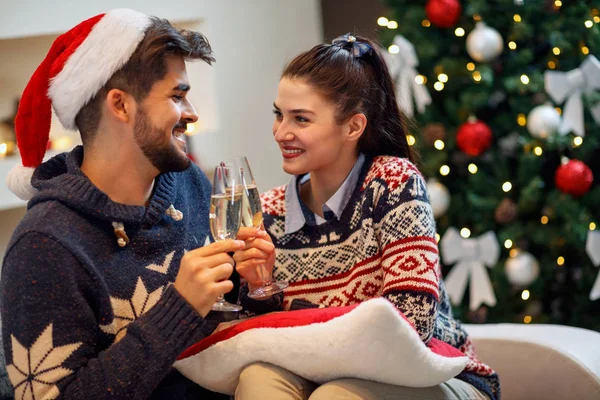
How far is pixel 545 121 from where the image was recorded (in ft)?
9.75

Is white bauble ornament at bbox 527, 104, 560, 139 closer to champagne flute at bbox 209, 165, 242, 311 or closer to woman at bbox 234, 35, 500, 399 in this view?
woman at bbox 234, 35, 500, 399

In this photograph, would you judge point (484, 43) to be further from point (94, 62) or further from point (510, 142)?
point (94, 62)

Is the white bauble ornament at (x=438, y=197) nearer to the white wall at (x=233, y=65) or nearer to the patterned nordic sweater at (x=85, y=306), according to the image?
the white wall at (x=233, y=65)

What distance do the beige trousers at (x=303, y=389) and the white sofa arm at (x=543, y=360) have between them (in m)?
0.47

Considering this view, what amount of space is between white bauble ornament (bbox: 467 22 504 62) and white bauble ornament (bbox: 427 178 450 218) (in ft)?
1.78

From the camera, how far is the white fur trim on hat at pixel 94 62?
1.71 meters

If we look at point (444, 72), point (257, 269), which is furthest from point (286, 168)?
point (444, 72)

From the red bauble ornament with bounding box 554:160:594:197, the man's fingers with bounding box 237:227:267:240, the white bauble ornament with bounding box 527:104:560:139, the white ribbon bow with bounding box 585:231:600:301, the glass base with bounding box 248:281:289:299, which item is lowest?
the white ribbon bow with bounding box 585:231:600:301

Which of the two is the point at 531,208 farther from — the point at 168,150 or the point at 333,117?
the point at 168,150

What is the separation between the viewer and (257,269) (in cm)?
175

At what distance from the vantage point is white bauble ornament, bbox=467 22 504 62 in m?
3.04

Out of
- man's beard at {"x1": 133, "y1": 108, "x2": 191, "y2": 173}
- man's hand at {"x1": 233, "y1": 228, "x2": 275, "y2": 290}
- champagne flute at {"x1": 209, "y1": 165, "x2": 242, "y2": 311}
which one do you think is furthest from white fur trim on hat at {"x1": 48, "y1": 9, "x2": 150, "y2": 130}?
man's hand at {"x1": 233, "y1": 228, "x2": 275, "y2": 290}

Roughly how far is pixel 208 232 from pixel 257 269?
0.98 feet

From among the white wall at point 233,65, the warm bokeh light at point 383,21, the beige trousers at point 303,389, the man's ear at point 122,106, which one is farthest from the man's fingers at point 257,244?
the white wall at point 233,65
